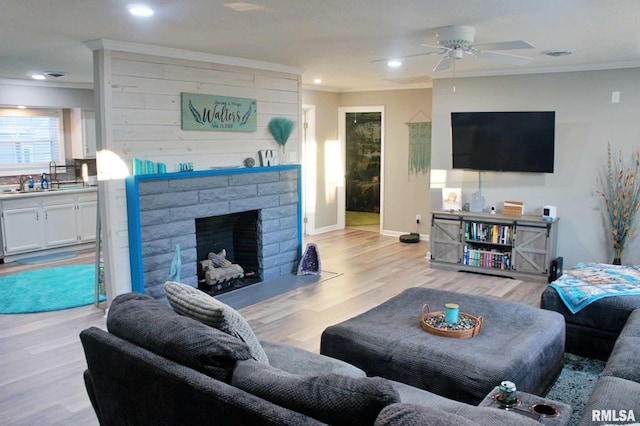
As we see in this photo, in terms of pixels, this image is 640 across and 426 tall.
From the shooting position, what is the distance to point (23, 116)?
7.43 m

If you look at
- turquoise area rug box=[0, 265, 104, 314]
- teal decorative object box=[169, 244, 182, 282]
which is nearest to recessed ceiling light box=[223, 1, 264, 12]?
teal decorative object box=[169, 244, 182, 282]

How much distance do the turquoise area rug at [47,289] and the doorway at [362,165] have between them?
4.49 m

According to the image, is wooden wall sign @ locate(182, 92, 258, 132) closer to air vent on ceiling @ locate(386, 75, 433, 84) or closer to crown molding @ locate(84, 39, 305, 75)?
crown molding @ locate(84, 39, 305, 75)

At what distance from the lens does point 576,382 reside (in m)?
3.34

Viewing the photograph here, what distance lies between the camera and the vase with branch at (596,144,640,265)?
221 inches

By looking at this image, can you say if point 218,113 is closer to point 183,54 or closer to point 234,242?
point 183,54

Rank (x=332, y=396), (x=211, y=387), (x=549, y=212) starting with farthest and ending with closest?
(x=549, y=212) → (x=211, y=387) → (x=332, y=396)

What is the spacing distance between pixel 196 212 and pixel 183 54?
4.78ft

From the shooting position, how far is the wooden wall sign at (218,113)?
4.95m

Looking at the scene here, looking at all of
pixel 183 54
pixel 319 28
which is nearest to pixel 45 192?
pixel 183 54

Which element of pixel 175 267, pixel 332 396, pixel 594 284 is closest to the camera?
pixel 332 396

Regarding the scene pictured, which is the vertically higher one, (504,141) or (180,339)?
(504,141)

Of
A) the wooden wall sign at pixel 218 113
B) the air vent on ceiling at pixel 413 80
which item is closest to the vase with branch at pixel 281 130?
the wooden wall sign at pixel 218 113

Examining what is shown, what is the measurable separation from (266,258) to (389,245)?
8.44 ft
